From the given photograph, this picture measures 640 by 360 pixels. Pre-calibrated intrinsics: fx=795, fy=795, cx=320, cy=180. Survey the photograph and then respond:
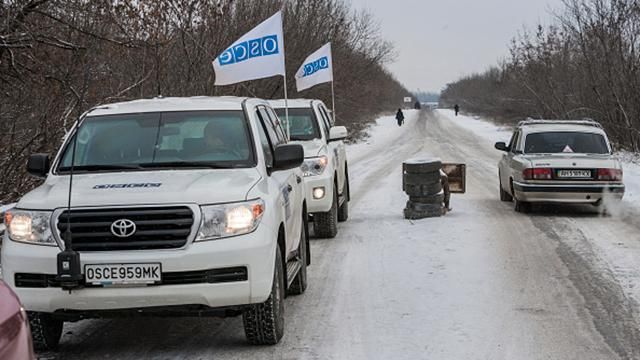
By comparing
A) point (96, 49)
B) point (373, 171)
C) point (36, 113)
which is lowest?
point (373, 171)

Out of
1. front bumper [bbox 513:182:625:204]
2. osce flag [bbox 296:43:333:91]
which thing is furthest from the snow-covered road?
osce flag [bbox 296:43:333:91]

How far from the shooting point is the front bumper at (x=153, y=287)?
5.12 meters

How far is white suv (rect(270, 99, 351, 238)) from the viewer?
34.9 ft

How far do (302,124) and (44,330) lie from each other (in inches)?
273

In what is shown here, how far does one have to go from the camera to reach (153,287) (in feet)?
16.8

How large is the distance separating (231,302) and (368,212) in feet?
28.8

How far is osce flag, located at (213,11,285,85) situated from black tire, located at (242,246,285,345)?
5.70 meters

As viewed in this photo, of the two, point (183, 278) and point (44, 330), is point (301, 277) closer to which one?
point (183, 278)

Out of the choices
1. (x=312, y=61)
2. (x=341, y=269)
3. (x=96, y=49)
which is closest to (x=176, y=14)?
(x=312, y=61)

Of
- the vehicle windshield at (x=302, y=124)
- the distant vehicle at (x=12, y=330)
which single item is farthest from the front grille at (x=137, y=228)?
the vehicle windshield at (x=302, y=124)

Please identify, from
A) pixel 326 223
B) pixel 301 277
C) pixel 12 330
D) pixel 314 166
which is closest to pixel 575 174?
pixel 326 223

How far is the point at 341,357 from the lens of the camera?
551 centimetres

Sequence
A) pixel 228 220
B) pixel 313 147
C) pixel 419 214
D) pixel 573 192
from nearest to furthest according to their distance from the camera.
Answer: pixel 228 220
pixel 313 147
pixel 419 214
pixel 573 192

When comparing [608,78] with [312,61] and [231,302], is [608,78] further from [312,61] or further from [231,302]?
[231,302]
